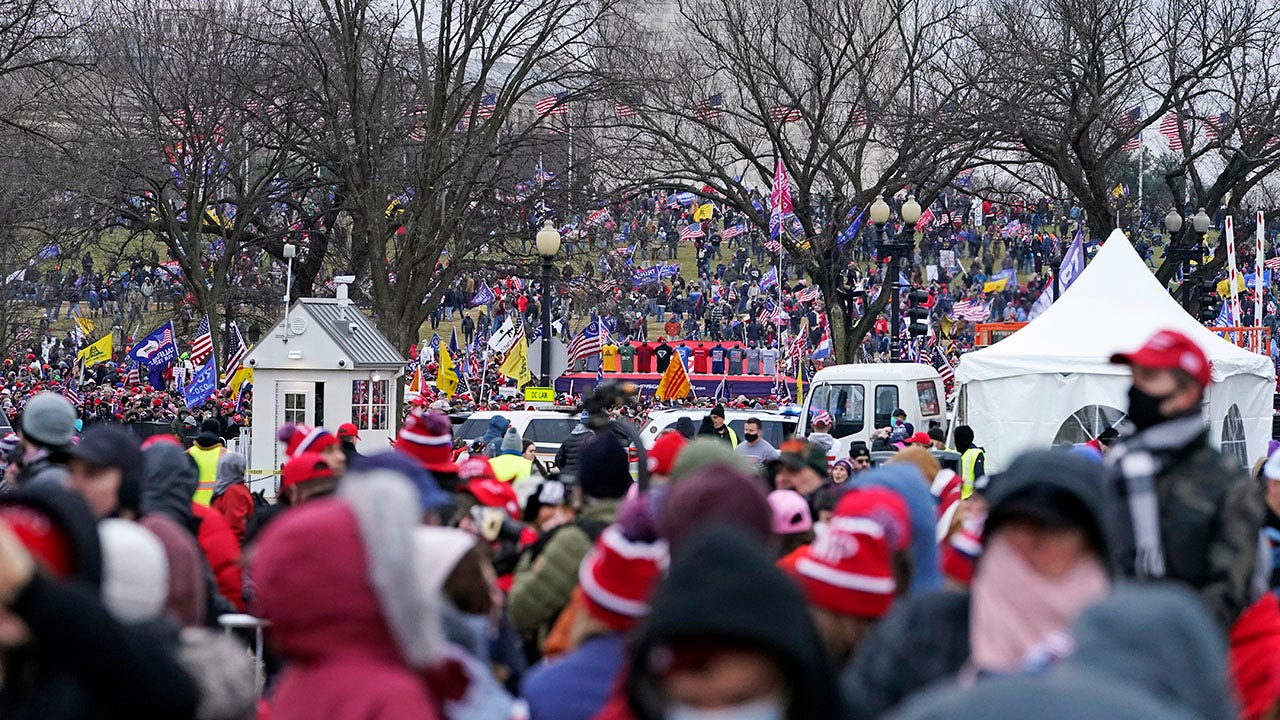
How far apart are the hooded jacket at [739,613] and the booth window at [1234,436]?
1839 cm

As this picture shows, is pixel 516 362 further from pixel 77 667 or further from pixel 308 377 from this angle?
pixel 77 667

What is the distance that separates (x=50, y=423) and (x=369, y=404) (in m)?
15.9

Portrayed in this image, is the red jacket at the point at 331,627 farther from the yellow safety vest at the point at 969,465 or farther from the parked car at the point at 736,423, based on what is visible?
the parked car at the point at 736,423

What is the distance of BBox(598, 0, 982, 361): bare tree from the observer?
32.4 meters

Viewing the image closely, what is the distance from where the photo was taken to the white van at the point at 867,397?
2567 cm

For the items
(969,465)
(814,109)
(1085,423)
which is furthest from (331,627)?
(814,109)

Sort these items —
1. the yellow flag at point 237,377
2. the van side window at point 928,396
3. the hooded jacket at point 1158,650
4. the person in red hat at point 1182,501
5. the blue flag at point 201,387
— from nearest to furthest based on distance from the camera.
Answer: the hooded jacket at point 1158,650
the person in red hat at point 1182,501
the van side window at point 928,396
the yellow flag at point 237,377
the blue flag at point 201,387

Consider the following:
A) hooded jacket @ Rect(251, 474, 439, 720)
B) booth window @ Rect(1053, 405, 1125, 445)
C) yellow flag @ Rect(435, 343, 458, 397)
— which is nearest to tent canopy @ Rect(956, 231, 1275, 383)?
booth window @ Rect(1053, 405, 1125, 445)

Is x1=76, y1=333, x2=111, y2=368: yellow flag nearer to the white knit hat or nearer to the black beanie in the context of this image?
the black beanie

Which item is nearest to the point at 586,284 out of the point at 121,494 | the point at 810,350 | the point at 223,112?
the point at 223,112

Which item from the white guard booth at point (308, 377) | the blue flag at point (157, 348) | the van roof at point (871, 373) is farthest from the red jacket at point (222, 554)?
the blue flag at point (157, 348)

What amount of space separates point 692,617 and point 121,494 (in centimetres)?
359

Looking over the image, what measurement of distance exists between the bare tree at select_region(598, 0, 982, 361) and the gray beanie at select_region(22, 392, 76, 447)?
75.3ft

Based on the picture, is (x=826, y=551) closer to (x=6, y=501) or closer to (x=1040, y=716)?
(x=6, y=501)
